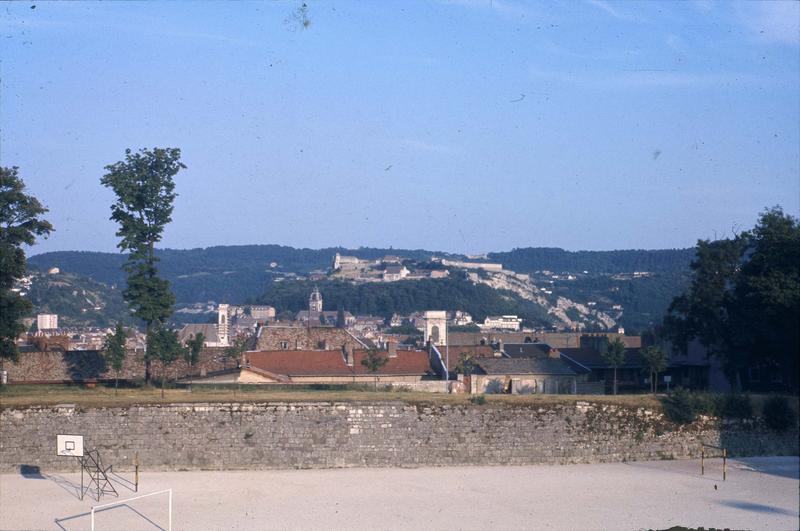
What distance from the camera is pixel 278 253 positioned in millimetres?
185625

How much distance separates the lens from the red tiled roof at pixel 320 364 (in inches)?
1177

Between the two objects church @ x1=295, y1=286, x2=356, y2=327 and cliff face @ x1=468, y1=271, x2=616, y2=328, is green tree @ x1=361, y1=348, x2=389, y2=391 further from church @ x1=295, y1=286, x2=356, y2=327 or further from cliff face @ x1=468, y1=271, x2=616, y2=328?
cliff face @ x1=468, y1=271, x2=616, y2=328

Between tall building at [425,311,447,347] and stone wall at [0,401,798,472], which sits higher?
tall building at [425,311,447,347]

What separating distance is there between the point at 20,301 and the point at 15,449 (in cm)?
562

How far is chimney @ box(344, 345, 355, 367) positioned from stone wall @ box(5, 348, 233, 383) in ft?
13.2

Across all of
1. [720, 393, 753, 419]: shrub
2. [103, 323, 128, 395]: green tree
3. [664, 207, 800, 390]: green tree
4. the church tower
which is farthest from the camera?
the church tower

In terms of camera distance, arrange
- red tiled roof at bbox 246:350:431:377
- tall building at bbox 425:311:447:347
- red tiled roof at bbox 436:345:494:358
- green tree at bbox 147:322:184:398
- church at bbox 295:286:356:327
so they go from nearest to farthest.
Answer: green tree at bbox 147:322:184:398 < red tiled roof at bbox 246:350:431:377 < red tiled roof at bbox 436:345:494:358 < tall building at bbox 425:311:447:347 < church at bbox 295:286:356:327

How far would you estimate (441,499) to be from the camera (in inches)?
689

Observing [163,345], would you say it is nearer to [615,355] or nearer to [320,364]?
[320,364]

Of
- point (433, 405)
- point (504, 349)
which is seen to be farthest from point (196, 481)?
point (504, 349)

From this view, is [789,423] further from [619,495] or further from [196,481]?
[196,481]

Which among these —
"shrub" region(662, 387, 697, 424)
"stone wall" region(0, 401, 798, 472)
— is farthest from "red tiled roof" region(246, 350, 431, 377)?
"shrub" region(662, 387, 697, 424)

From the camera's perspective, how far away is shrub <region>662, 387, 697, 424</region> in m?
21.8

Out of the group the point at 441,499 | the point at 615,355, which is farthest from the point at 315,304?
the point at 441,499
